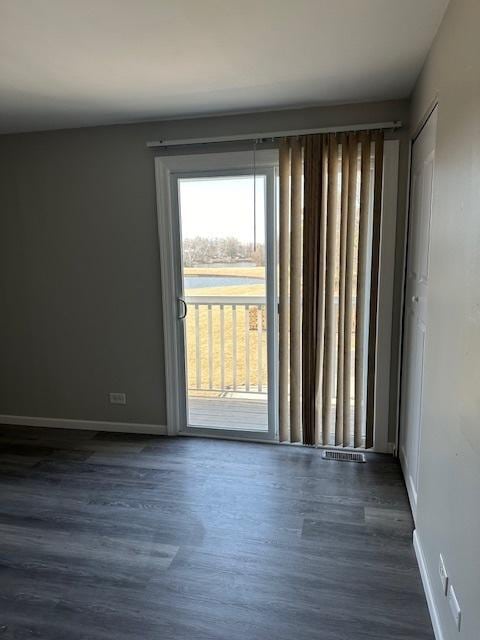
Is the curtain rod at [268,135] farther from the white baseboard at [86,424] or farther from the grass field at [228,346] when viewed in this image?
the white baseboard at [86,424]

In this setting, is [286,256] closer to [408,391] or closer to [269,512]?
[408,391]

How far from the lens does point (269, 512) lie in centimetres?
240

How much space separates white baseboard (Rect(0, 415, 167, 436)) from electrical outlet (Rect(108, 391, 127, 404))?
0.19 m

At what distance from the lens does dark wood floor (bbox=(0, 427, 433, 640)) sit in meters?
1.71

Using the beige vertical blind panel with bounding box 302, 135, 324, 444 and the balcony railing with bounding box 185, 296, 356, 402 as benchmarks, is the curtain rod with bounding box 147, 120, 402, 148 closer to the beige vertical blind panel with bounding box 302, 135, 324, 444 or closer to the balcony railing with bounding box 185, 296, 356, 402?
the beige vertical blind panel with bounding box 302, 135, 324, 444

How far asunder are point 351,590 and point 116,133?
3205 mm

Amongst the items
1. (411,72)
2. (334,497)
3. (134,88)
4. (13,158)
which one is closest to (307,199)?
(411,72)

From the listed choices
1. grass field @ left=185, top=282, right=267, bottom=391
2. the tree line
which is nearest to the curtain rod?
the tree line

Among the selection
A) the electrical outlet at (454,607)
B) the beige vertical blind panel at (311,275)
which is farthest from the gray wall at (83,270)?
the electrical outlet at (454,607)

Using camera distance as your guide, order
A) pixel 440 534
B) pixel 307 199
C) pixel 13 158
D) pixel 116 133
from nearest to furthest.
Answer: pixel 440 534 → pixel 307 199 → pixel 116 133 → pixel 13 158

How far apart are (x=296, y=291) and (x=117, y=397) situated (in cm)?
173

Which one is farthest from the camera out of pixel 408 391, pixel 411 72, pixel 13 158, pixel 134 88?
pixel 13 158

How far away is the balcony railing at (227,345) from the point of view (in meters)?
3.79

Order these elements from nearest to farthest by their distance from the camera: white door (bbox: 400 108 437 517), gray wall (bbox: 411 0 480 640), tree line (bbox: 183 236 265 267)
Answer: gray wall (bbox: 411 0 480 640), white door (bbox: 400 108 437 517), tree line (bbox: 183 236 265 267)
